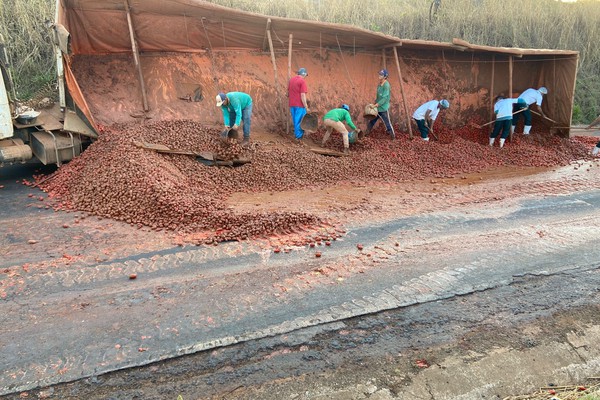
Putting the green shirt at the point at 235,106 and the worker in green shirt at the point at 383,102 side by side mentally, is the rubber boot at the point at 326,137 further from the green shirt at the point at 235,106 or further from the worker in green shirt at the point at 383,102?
the green shirt at the point at 235,106

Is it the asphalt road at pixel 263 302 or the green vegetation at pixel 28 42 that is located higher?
the green vegetation at pixel 28 42

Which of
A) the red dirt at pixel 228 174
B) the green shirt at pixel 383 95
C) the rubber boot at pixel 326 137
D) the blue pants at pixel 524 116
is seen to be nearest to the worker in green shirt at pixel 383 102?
the green shirt at pixel 383 95

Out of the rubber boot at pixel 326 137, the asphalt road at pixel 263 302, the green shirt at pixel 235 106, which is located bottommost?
the asphalt road at pixel 263 302

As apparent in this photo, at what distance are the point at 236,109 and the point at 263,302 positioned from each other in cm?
538

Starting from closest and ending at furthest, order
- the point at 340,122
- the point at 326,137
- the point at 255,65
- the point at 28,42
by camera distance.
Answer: the point at 340,122, the point at 326,137, the point at 255,65, the point at 28,42

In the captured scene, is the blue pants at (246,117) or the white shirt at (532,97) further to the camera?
the white shirt at (532,97)

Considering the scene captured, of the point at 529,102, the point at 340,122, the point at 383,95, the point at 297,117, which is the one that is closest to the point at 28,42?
the point at 297,117

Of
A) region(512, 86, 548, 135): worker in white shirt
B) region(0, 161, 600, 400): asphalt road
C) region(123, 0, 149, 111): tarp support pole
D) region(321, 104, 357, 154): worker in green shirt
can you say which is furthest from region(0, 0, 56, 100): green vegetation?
region(512, 86, 548, 135): worker in white shirt

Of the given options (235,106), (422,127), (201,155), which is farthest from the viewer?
(422,127)

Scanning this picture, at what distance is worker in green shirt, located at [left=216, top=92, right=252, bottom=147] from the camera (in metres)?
8.65

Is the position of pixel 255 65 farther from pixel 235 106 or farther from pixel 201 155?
pixel 201 155

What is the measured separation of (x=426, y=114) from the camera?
37.4 ft

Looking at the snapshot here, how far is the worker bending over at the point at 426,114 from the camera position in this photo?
11.0 m

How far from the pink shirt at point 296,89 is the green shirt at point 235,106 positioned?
1.15 m
